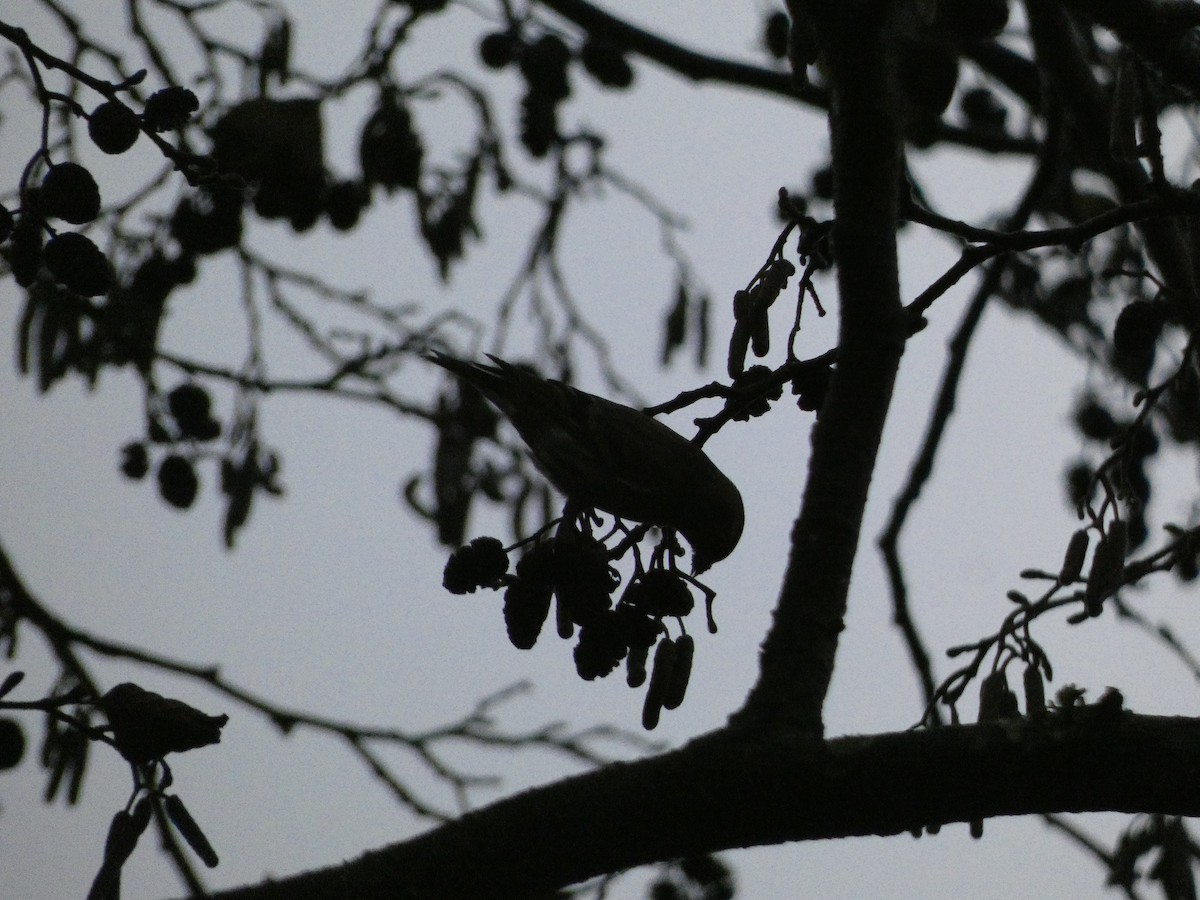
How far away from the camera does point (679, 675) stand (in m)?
1.46

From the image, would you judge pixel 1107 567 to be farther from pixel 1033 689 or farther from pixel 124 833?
pixel 124 833

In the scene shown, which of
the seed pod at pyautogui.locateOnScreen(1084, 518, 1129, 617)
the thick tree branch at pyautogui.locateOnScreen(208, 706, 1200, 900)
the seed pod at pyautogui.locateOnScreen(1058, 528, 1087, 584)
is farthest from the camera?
the seed pod at pyautogui.locateOnScreen(1058, 528, 1087, 584)

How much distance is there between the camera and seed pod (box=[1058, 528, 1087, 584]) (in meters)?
1.67

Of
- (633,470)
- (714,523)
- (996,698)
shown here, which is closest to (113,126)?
(633,470)

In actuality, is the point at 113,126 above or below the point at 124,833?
above

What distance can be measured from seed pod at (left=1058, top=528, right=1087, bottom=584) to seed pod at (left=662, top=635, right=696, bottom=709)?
50 cm

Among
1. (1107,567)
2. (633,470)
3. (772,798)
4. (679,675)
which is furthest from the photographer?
(1107,567)

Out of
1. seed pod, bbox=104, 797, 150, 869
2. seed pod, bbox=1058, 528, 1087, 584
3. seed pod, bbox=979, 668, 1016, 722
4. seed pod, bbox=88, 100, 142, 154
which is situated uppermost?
seed pod, bbox=88, 100, 142, 154

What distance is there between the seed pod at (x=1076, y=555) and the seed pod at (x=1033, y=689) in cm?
13

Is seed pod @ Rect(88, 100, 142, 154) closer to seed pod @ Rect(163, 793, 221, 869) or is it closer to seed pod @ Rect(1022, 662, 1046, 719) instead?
seed pod @ Rect(163, 793, 221, 869)

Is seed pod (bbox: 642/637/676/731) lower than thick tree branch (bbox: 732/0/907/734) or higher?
lower

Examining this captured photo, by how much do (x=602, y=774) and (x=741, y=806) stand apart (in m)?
0.12

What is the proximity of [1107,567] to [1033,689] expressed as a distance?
6.1 inches

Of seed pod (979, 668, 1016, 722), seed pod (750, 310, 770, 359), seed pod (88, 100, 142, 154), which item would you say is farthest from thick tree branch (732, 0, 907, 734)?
seed pod (88, 100, 142, 154)
